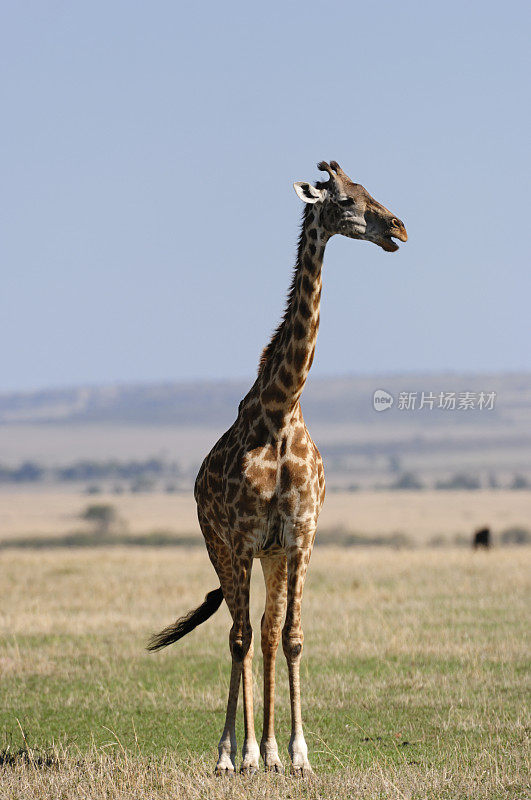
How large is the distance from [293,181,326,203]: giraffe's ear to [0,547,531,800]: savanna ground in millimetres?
4186

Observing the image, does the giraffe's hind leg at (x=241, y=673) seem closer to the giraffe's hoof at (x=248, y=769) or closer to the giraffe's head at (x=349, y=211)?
the giraffe's hoof at (x=248, y=769)

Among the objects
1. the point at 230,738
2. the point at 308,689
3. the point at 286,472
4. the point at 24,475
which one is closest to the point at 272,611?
the point at 230,738

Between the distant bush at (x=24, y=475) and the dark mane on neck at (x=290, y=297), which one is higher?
the dark mane on neck at (x=290, y=297)

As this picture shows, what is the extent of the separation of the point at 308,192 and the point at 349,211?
40cm

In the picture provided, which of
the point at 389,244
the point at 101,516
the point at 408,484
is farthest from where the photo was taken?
the point at 408,484

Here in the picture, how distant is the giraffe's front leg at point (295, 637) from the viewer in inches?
339

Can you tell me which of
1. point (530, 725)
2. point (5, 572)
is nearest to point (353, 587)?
point (5, 572)

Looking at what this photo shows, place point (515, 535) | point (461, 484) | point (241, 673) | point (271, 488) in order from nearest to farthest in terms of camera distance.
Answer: point (271, 488)
point (241, 673)
point (515, 535)
point (461, 484)

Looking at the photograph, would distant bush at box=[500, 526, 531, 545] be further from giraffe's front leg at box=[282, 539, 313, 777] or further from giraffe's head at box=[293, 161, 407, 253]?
giraffe's head at box=[293, 161, 407, 253]

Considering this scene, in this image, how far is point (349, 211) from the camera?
27.7 feet

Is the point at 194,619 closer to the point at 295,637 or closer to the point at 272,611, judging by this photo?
the point at 272,611

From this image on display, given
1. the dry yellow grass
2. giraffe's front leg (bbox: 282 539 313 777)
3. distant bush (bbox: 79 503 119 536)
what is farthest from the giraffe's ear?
distant bush (bbox: 79 503 119 536)

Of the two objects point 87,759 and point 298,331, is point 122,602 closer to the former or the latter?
point 87,759

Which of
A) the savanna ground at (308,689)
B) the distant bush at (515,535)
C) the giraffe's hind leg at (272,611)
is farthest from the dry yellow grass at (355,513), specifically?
the giraffe's hind leg at (272,611)
